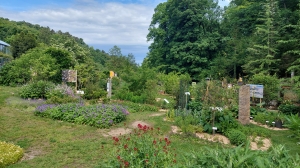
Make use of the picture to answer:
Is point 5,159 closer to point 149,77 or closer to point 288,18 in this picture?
point 149,77

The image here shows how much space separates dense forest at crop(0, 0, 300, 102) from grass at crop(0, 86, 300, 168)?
4796 millimetres

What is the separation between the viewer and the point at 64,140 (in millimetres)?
5934

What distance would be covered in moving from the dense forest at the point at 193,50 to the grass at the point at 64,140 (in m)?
4.80

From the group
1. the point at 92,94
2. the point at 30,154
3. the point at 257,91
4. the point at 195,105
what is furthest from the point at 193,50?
the point at 30,154

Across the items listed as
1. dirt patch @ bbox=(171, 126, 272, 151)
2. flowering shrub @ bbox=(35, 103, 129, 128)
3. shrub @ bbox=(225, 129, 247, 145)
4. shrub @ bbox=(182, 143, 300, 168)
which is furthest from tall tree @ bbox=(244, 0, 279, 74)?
shrub @ bbox=(182, 143, 300, 168)

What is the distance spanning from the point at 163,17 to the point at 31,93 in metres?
19.6

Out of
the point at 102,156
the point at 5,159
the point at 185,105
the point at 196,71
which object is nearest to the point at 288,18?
the point at 196,71

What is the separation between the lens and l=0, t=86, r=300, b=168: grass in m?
4.69

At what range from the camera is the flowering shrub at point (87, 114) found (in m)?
7.42

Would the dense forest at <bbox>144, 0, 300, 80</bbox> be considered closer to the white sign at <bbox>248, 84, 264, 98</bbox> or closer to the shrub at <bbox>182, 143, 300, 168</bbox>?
the white sign at <bbox>248, 84, 264, 98</bbox>

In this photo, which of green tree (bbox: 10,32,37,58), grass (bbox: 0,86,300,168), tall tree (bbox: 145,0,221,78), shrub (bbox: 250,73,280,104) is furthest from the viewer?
green tree (bbox: 10,32,37,58)

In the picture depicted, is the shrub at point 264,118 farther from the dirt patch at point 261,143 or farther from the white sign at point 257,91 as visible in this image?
the dirt patch at point 261,143

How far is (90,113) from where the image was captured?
305 inches

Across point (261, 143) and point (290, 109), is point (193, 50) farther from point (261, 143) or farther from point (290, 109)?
point (261, 143)
